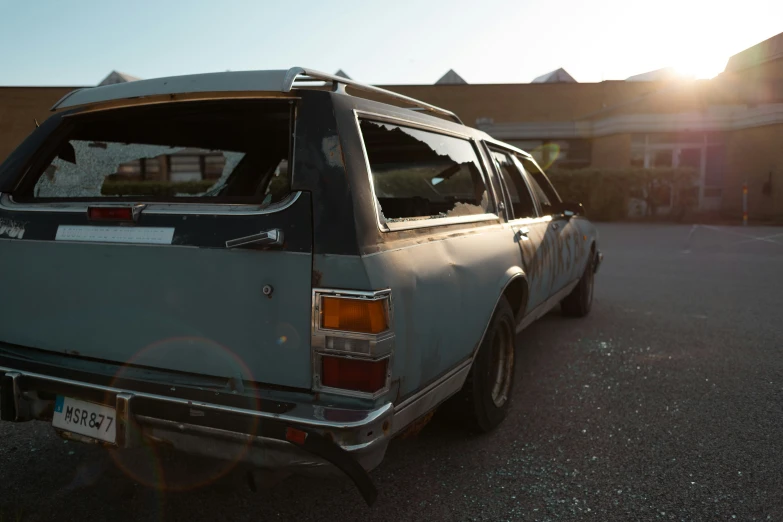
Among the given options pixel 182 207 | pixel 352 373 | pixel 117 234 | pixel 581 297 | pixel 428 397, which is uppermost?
pixel 182 207

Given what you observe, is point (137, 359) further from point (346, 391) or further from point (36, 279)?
point (346, 391)

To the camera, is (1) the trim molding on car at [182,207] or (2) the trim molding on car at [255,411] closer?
(2) the trim molding on car at [255,411]

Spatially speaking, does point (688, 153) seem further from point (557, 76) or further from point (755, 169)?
point (557, 76)

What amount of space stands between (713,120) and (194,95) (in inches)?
975

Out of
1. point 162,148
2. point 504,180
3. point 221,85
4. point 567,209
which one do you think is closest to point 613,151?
point 567,209

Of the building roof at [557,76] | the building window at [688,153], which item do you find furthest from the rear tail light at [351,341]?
the building roof at [557,76]

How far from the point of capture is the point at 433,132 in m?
3.18

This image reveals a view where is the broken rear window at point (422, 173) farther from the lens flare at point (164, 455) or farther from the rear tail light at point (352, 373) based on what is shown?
the lens flare at point (164, 455)

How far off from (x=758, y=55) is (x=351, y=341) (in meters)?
30.9

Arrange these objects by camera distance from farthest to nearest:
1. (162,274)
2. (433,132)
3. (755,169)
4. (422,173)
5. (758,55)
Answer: (758,55) < (755,169) < (422,173) < (433,132) < (162,274)

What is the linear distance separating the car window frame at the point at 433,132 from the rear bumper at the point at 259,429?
2.34ft

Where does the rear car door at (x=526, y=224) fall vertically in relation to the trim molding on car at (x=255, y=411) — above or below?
above

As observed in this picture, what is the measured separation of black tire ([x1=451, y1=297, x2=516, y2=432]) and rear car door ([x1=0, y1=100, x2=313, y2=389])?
1.22m

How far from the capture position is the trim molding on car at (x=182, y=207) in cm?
218
